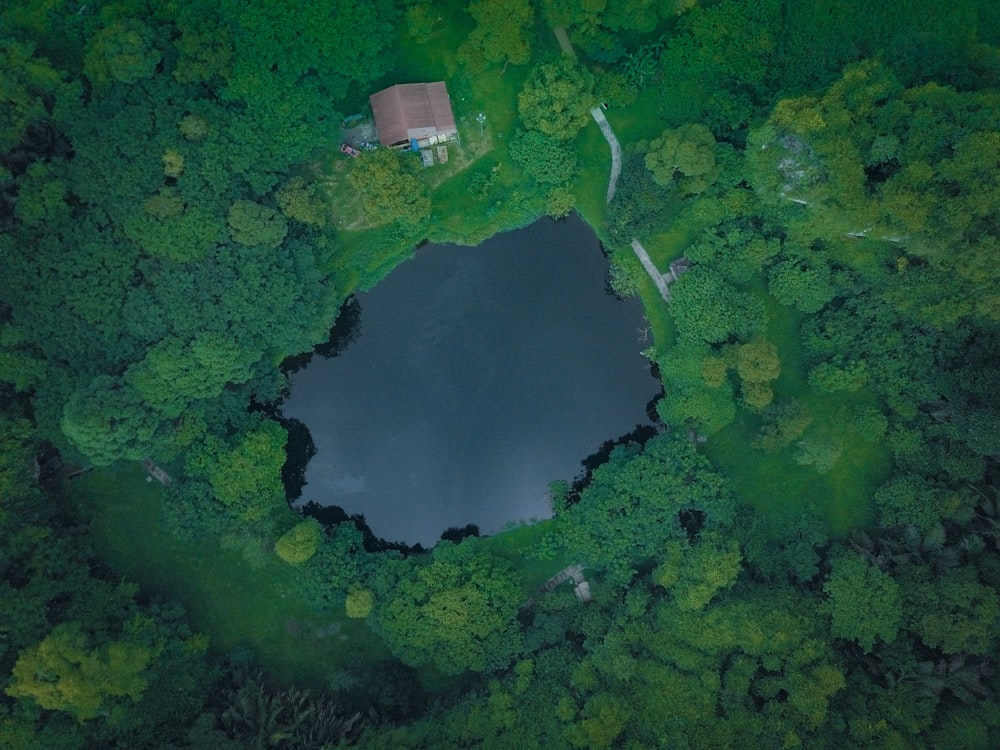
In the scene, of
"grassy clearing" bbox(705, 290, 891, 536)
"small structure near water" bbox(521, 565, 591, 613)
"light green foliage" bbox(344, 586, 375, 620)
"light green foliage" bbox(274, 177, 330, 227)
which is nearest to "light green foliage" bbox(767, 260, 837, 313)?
"grassy clearing" bbox(705, 290, 891, 536)

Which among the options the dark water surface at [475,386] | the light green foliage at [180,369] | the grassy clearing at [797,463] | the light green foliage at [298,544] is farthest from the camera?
the dark water surface at [475,386]

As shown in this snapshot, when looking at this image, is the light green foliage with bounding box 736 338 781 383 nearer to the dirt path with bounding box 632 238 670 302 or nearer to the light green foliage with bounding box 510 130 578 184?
the dirt path with bounding box 632 238 670 302

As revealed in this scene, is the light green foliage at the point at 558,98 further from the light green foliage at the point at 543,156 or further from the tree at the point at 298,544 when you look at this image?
the tree at the point at 298,544

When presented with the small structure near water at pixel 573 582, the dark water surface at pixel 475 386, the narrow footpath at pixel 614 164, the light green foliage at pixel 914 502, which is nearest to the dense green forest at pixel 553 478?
the light green foliage at pixel 914 502

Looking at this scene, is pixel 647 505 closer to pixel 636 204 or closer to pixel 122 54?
pixel 636 204

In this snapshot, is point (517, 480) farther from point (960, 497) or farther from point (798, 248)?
point (960, 497)

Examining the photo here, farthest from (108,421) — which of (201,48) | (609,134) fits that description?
(609,134)

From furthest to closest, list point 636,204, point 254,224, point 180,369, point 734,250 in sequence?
point 636,204 → point 734,250 → point 254,224 → point 180,369
